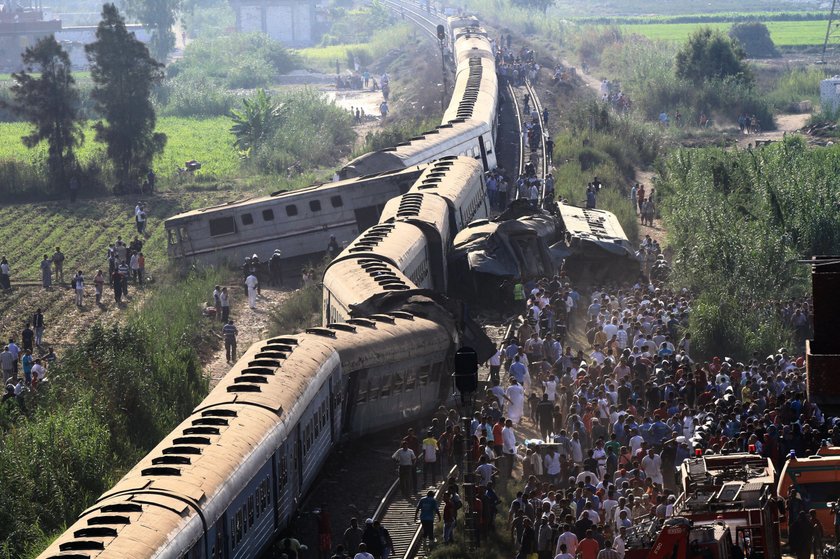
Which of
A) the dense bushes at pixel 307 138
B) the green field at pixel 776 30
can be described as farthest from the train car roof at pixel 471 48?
the green field at pixel 776 30

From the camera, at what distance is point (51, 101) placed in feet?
197

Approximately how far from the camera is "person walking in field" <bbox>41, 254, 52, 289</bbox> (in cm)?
4416

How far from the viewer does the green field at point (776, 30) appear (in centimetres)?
13362

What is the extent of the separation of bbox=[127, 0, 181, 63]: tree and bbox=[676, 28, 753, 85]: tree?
60.0 metres

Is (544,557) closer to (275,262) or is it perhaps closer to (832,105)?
(275,262)

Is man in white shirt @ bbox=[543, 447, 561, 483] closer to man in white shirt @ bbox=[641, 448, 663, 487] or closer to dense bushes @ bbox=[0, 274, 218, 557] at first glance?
man in white shirt @ bbox=[641, 448, 663, 487]

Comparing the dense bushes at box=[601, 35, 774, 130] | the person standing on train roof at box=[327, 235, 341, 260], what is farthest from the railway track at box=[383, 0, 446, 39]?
the person standing on train roof at box=[327, 235, 341, 260]

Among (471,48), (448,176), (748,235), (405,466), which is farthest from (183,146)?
(405,466)

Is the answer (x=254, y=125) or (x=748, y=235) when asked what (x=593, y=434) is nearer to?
(x=748, y=235)

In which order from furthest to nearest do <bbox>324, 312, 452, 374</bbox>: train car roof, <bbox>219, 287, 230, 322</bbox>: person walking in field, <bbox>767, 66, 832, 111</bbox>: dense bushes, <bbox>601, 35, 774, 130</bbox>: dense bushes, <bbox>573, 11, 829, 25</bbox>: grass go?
<bbox>573, 11, 829, 25</bbox>: grass → <bbox>767, 66, 832, 111</bbox>: dense bushes → <bbox>601, 35, 774, 130</bbox>: dense bushes → <bbox>219, 287, 230, 322</bbox>: person walking in field → <bbox>324, 312, 452, 374</bbox>: train car roof

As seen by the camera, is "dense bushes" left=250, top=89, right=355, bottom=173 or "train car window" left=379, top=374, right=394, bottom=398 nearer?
"train car window" left=379, top=374, right=394, bottom=398

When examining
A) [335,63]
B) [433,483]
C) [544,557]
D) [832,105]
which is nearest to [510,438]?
[433,483]

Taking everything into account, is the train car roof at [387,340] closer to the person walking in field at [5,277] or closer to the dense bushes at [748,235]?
the dense bushes at [748,235]

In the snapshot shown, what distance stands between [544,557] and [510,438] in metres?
→ 4.37
